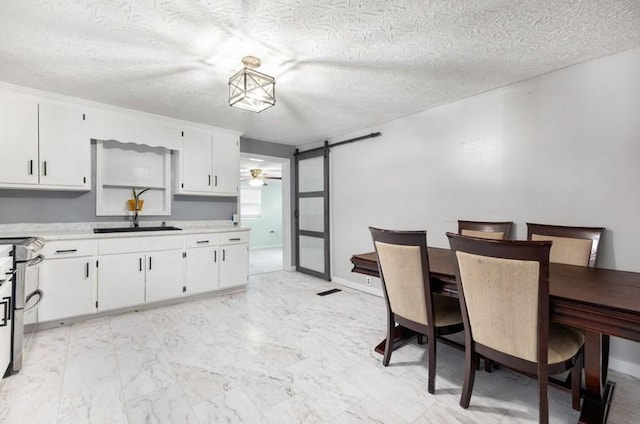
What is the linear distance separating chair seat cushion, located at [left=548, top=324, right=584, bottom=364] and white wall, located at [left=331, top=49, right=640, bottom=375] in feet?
3.09

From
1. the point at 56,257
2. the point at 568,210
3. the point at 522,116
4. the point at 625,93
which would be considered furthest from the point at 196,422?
Result: the point at 625,93

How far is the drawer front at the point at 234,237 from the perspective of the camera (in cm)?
374

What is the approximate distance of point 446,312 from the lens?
1.94m

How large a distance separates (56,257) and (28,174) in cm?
86

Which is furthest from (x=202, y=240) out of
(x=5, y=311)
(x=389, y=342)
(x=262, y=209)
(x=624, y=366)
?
(x=262, y=209)

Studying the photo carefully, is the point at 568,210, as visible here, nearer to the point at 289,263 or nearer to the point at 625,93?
the point at 625,93

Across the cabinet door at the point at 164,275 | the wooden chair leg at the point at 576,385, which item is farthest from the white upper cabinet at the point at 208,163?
the wooden chair leg at the point at 576,385

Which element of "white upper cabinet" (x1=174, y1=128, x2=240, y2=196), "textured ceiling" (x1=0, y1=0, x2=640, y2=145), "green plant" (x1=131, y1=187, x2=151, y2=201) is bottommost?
"green plant" (x1=131, y1=187, x2=151, y2=201)

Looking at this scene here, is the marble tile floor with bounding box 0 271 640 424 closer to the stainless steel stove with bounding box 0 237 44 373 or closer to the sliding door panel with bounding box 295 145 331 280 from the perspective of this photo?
the stainless steel stove with bounding box 0 237 44 373

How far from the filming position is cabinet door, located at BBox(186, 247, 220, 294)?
3.46 m

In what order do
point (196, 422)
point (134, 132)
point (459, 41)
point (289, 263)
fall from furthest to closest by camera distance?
point (289, 263) → point (134, 132) → point (459, 41) → point (196, 422)

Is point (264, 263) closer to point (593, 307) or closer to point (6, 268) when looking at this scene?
point (6, 268)

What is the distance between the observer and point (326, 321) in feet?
9.52

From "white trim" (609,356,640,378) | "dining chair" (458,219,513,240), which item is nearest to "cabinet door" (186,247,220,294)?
"dining chair" (458,219,513,240)
